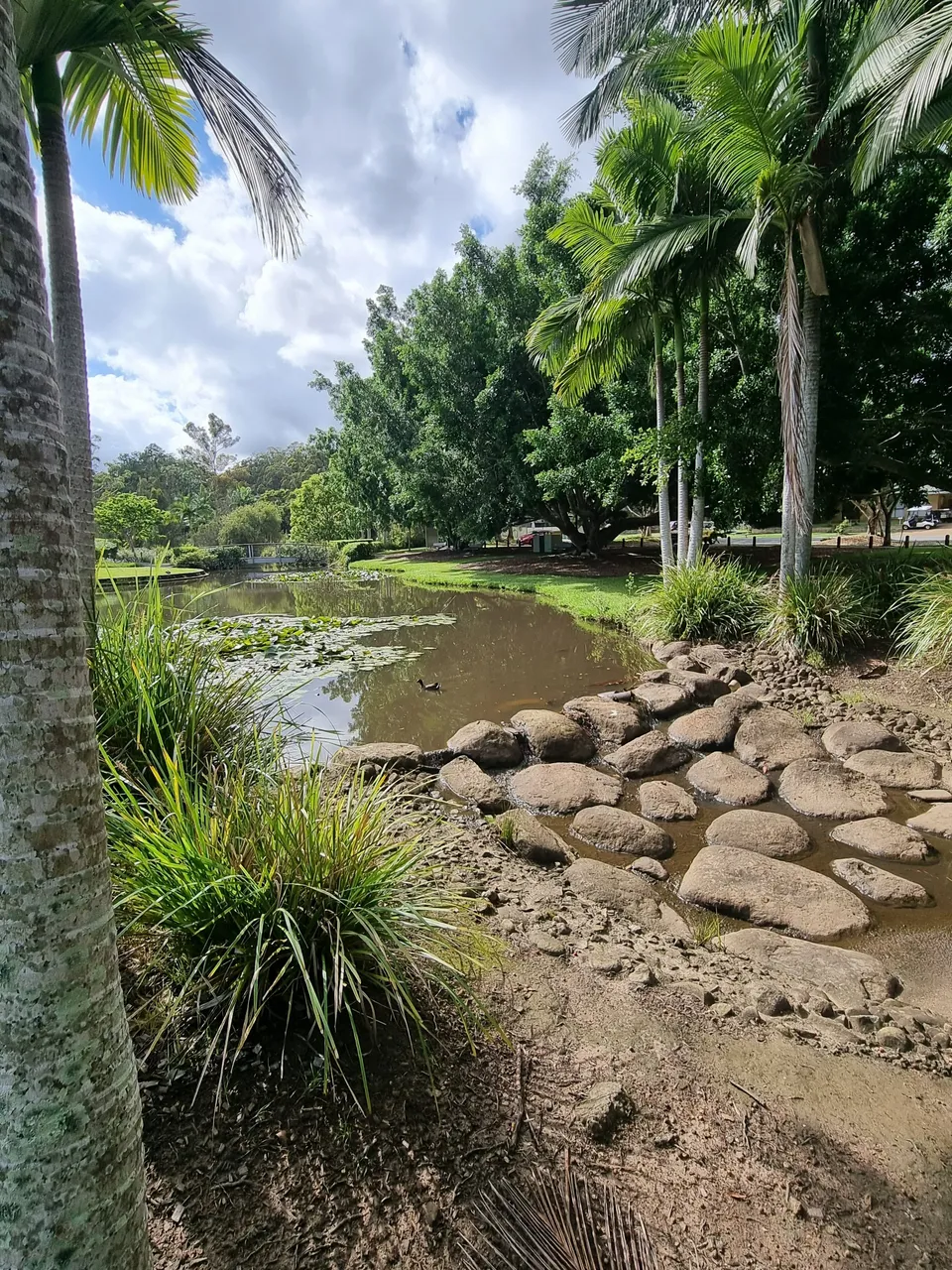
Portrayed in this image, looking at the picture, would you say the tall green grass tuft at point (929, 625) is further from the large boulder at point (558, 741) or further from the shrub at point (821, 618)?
the large boulder at point (558, 741)

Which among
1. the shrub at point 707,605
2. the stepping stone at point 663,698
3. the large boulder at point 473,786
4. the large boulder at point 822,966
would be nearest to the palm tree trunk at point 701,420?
the shrub at point 707,605

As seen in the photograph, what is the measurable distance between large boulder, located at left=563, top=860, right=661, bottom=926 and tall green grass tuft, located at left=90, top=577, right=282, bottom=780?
75.9 inches

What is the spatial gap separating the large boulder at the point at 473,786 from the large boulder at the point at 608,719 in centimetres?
151

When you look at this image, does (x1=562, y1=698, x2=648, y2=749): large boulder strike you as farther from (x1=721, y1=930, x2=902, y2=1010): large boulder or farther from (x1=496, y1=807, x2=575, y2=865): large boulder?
(x1=721, y1=930, x2=902, y2=1010): large boulder

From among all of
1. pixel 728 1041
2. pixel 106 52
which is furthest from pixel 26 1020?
pixel 106 52

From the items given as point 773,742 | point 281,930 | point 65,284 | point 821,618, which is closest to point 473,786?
point 773,742

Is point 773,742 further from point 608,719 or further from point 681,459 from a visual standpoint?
point 681,459

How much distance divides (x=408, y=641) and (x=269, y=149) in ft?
25.7

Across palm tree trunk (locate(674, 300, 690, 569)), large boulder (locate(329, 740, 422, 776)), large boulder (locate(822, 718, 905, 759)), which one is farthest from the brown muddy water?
palm tree trunk (locate(674, 300, 690, 569))

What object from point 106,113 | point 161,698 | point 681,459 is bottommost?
point 161,698

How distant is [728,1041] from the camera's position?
2211mm

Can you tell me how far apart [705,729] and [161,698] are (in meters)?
5.01

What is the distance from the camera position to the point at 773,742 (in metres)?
5.81

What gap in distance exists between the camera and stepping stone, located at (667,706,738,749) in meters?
6.15
